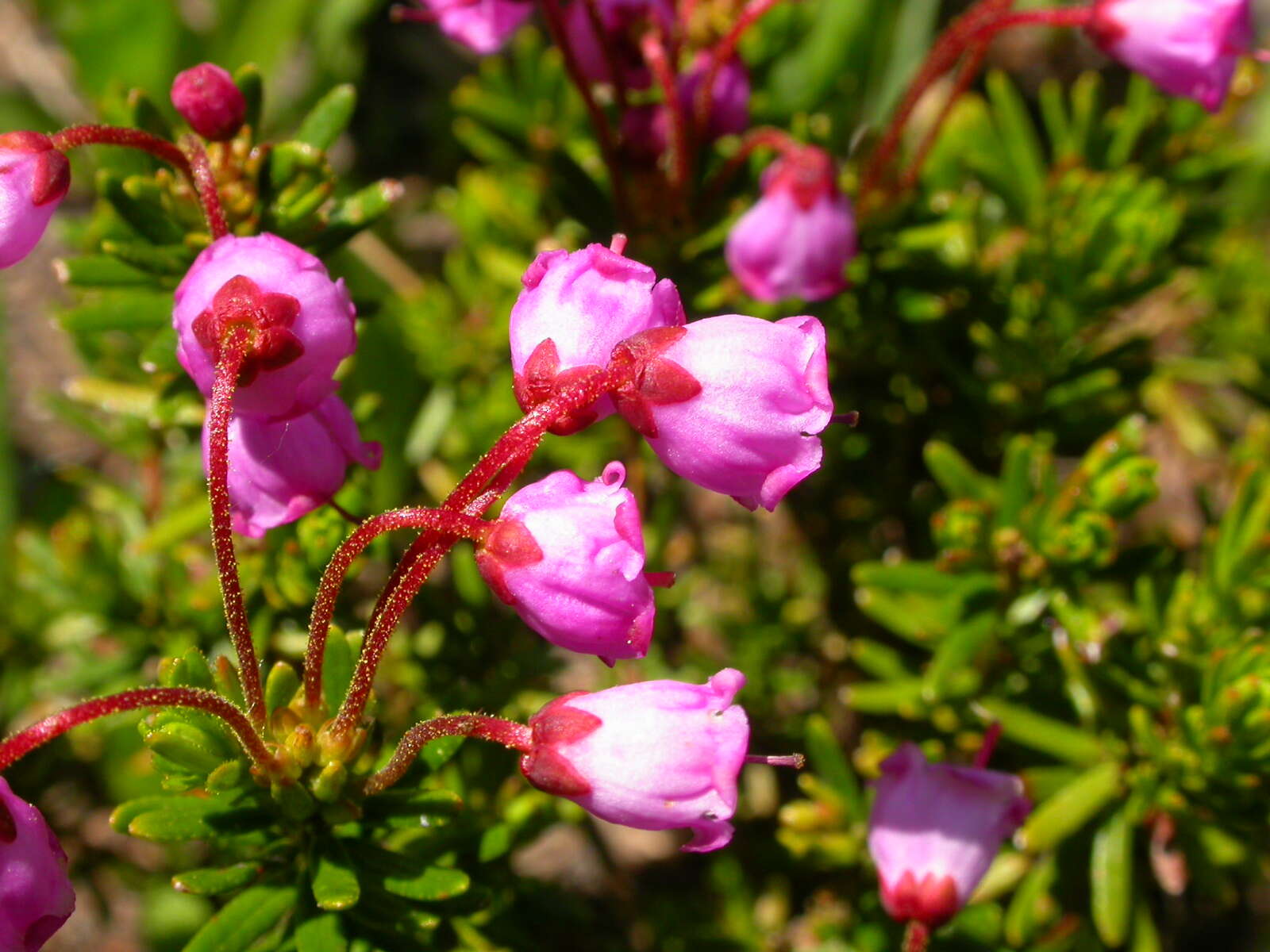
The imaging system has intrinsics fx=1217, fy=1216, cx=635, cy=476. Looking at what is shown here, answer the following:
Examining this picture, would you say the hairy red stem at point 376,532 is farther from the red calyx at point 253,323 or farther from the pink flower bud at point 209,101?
the pink flower bud at point 209,101

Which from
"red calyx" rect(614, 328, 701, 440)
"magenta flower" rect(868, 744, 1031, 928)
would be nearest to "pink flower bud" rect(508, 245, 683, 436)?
→ "red calyx" rect(614, 328, 701, 440)

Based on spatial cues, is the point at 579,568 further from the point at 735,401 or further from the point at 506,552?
the point at 735,401

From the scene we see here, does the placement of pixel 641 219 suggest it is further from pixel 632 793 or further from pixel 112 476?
pixel 112 476

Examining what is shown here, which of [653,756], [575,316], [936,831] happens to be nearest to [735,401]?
[575,316]

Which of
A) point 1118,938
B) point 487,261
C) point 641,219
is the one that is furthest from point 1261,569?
point 487,261

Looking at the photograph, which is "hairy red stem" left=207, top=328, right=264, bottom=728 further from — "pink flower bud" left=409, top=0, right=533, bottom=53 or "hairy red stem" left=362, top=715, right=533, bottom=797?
"pink flower bud" left=409, top=0, right=533, bottom=53
